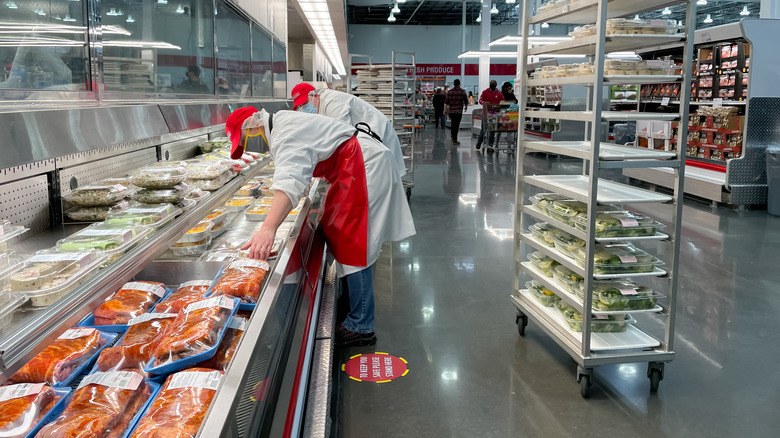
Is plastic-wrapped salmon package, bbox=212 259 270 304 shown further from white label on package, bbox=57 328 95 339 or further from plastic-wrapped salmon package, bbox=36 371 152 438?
plastic-wrapped salmon package, bbox=36 371 152 438

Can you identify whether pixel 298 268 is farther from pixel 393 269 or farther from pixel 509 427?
pixel 393 269

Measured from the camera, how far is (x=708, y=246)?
20.3 ft

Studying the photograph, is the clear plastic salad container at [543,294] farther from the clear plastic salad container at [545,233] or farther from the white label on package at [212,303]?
the white label on package at [212,303]

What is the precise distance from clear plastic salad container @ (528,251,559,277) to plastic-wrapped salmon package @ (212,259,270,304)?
2089 millimetres

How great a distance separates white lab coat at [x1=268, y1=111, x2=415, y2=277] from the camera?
2736 mm

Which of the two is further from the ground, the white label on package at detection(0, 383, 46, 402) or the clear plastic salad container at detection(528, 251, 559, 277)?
the white label on package at detection(0, 383, 46, 402)

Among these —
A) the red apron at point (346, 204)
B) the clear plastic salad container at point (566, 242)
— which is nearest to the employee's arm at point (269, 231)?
the red apron at point (346, 204)

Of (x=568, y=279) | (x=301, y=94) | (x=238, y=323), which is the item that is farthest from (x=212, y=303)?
(x=301, y=94)

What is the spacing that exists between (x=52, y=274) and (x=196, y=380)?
1.66ft

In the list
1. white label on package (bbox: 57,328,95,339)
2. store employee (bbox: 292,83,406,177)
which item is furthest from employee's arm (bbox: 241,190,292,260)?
store employee (bbox: 292,83,406,177)

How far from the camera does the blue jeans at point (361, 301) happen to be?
12.2 ft

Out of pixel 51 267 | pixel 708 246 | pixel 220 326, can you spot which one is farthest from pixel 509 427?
pixel 708 246

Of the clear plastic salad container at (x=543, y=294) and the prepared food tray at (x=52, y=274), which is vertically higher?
the prepared food tray at (x=52, y=274)

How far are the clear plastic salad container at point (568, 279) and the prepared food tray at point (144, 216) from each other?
2.15 meters
